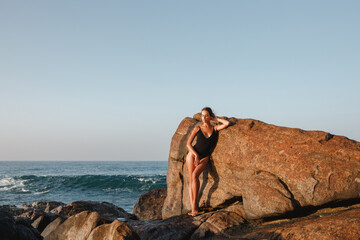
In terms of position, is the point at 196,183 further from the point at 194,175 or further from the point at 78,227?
the point at 78,227

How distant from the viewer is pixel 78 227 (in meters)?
7.45

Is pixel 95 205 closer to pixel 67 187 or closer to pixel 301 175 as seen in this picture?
pixel 301 175

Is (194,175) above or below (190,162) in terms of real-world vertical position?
below

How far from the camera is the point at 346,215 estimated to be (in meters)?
6.92

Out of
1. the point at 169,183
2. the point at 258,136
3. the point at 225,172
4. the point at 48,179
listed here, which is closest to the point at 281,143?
the point at 258,136

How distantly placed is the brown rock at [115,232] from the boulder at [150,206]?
265 inches

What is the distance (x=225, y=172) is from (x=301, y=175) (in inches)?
91.0

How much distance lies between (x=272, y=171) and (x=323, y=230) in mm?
2332

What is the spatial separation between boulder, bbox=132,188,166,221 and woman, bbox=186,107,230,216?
166 inches

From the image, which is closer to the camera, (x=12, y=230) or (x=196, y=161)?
(x=12, y=230)

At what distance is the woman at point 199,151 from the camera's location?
9.42m

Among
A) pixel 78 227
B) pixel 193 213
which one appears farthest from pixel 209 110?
pixel 78 227

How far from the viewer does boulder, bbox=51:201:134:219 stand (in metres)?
13.4

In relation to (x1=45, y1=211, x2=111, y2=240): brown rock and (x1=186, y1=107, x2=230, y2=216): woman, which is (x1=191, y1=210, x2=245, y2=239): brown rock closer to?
(x1=186, y1=107, x2=230, y2=216): woman
